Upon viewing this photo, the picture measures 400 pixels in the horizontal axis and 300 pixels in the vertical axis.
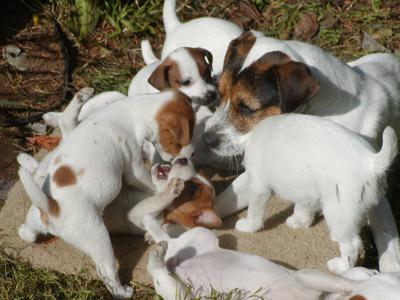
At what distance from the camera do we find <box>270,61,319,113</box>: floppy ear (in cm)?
568

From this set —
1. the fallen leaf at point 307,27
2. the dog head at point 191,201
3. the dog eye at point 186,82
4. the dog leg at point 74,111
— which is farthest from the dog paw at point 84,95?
the fallen leaf at point 307,27

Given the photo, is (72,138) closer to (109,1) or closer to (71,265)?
(71,265)

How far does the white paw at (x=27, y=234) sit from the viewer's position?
607cm

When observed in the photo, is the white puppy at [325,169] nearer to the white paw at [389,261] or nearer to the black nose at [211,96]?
the white paw at [389,261]

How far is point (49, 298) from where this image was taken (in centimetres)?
588

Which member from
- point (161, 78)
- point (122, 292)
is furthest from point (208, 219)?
point (161, 78)

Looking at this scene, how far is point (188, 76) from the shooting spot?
6.58 meters

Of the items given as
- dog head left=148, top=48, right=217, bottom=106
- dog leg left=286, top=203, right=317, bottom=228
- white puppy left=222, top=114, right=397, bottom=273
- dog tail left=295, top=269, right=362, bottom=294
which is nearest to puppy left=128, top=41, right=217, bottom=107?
dog head left=148, top=48, right=217, bottom=106

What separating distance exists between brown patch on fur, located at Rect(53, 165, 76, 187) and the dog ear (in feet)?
4.73

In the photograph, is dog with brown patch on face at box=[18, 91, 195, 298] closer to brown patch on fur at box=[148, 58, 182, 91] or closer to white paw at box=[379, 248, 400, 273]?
brown patch on fur at box=[148, 58, 182, 91]

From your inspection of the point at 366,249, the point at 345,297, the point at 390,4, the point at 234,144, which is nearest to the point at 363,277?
the point at 345,297

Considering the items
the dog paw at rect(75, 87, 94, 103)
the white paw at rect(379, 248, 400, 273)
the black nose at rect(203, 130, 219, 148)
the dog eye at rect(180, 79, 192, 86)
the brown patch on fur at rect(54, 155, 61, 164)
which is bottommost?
the white paw at rect(379, 248, 400, 273)

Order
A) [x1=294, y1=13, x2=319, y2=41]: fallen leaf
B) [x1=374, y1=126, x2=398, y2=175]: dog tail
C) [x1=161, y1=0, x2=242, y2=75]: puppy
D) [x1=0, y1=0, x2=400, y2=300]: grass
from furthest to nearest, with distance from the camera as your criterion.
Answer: [x1=294, y1=13, x2=319, y2=41]: fallen leaf
[x1=0, y1=0, x2=400, y2=300]: grass
[x1=161, y1=0, x2=242, y2=75]: puppy
[x1=374, y1=126, x2=398, y2=175]: dog tail

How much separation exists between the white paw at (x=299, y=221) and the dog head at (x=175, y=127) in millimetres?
959
